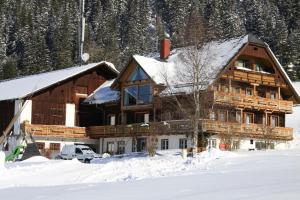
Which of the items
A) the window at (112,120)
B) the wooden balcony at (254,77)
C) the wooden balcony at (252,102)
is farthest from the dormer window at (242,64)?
the window at (112,120)

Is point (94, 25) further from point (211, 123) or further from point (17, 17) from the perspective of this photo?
point (211, 123)

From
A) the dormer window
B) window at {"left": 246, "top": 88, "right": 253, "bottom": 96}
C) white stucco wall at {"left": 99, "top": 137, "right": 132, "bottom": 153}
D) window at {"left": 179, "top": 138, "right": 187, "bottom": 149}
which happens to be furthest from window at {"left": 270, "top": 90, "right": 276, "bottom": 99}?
white stucco wall at {"left": 99, "top": 137, "right": 132, "bottom": 153}

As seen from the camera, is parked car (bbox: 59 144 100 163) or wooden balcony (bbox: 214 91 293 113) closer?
parked car (bbox: 59 144 100 163)

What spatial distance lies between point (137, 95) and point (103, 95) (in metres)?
5.98

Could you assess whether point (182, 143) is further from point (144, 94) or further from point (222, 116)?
point (144, 94)

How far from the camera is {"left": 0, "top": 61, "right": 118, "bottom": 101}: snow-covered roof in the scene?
53.8m

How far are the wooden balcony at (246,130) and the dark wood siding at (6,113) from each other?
62.0ft

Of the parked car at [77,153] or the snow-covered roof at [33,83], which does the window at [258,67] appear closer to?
the snow-covered roof at [33,83]

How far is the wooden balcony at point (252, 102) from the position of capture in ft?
153

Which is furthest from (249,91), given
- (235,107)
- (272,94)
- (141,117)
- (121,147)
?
(121,147)

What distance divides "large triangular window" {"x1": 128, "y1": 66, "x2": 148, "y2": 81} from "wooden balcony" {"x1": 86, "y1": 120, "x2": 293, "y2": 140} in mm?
3951

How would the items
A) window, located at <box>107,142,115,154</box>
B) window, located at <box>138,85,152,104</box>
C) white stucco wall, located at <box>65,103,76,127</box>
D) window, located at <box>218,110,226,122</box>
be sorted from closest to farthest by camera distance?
1. window, located at <box>218,110,226,122</box>
2. window, located at <box>138,85,152,104</box>
3. window, located at <box>107,142,115,154</box>
4. white stucco wall, located at <box>65,103,76,127</box>

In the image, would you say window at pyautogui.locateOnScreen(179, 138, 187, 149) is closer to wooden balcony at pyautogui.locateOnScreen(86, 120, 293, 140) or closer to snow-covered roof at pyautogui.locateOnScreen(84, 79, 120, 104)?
wooden balcony at pyautogui.locateOnScreen(86, 120, 293, 140)

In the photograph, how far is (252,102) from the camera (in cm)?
4934
